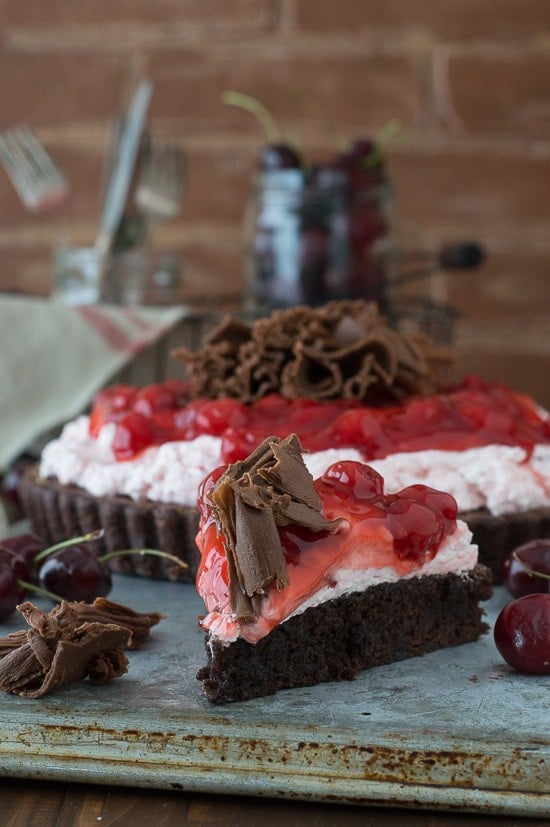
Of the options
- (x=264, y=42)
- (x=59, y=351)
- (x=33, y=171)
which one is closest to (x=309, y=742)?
(x=59, y=351)

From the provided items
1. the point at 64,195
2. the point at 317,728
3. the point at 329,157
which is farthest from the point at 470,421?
the point at 329,157

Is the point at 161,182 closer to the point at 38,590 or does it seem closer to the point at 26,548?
the point at 26,548

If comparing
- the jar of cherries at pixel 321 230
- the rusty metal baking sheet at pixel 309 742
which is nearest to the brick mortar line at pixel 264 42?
the jar of cherries at pixel 321 230

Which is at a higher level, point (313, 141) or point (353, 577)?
point (313, 141)

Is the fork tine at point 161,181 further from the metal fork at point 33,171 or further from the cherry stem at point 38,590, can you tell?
the cherry stem at point 38,590

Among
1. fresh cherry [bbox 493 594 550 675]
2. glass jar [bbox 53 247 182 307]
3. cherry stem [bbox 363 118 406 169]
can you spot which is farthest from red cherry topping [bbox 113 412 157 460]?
cherry stem [bbox 363 118 406 169]

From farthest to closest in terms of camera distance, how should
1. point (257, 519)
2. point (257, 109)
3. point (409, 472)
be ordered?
point (257, 109)
point (409, 472)
point (257, 519)

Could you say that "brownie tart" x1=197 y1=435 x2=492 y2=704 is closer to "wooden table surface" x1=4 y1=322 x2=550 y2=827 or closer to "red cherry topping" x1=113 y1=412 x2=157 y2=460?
"wooden table surface" x1=4 y1=322 x2=550 y2=827
